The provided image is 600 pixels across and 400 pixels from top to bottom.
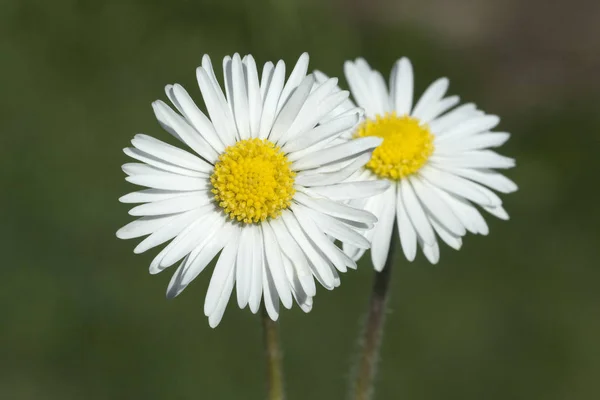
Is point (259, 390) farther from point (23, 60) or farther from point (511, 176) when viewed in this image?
point (23, 60)

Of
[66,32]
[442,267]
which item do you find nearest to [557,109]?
[442,267]

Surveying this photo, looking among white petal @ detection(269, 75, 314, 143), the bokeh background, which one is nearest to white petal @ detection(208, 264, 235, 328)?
white petal @ detection(269, 75, 314, 143)

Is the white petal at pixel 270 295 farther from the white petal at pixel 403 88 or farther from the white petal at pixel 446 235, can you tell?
the white petal at pixel 403 88

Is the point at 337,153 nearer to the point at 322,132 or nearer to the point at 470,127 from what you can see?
the point at 322,132

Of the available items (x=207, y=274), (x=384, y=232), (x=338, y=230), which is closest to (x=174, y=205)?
(x=338, y=230)

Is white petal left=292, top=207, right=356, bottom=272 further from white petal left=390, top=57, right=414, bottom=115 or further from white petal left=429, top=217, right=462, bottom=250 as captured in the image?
white petal left=390, top=57, right=414, bottom=115
